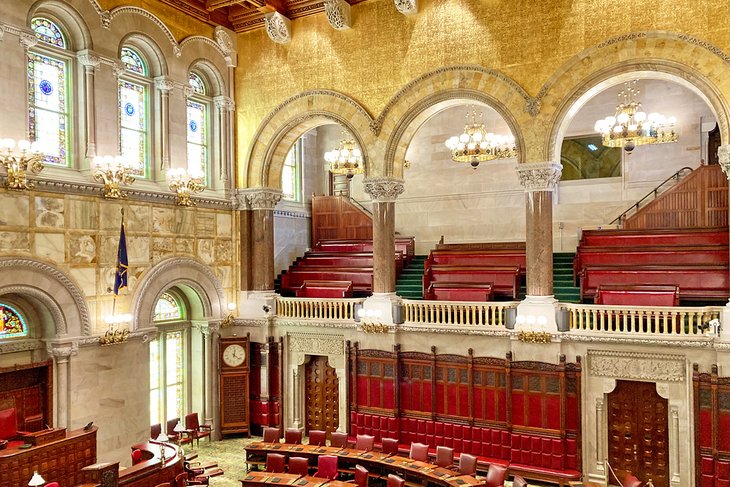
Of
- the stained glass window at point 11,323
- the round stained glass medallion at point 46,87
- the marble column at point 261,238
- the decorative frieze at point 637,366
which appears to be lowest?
the decorative frieze at point 637,366

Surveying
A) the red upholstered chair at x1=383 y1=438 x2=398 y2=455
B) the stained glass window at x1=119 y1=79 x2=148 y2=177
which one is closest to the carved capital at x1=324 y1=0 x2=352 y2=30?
the stained glass window at x1=119 y1=79 x2=148 y2=177

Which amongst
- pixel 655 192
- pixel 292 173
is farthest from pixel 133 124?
pixel 655 192

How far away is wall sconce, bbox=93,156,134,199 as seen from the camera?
12.6m

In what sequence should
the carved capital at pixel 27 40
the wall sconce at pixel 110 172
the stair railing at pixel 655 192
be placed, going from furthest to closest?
the stair railing at pixel 655 192, the wall sconce at pixel 110 172, the carved capital at pixel 27 40

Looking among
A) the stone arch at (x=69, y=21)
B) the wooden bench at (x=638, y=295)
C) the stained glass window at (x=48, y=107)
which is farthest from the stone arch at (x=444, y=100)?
the stained glass window at (x=48, y=107)

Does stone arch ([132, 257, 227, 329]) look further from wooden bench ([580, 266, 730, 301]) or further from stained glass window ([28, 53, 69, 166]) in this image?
wooden bench ([580, 266, 730, 301])

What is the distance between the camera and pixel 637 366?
39.7 feet

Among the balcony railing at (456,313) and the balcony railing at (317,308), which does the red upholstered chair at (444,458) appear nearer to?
the balcony railing at (456,313)

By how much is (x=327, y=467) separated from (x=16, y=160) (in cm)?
818

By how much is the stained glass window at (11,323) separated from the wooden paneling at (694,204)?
50.6 feet

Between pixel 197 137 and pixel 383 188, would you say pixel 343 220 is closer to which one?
pixel 383 188

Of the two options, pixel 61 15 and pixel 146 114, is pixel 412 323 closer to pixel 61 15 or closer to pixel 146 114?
pixel 146 114

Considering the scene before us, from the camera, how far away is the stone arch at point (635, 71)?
37.3 ft

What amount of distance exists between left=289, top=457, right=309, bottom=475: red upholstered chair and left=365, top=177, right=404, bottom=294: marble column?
14.6 ft
